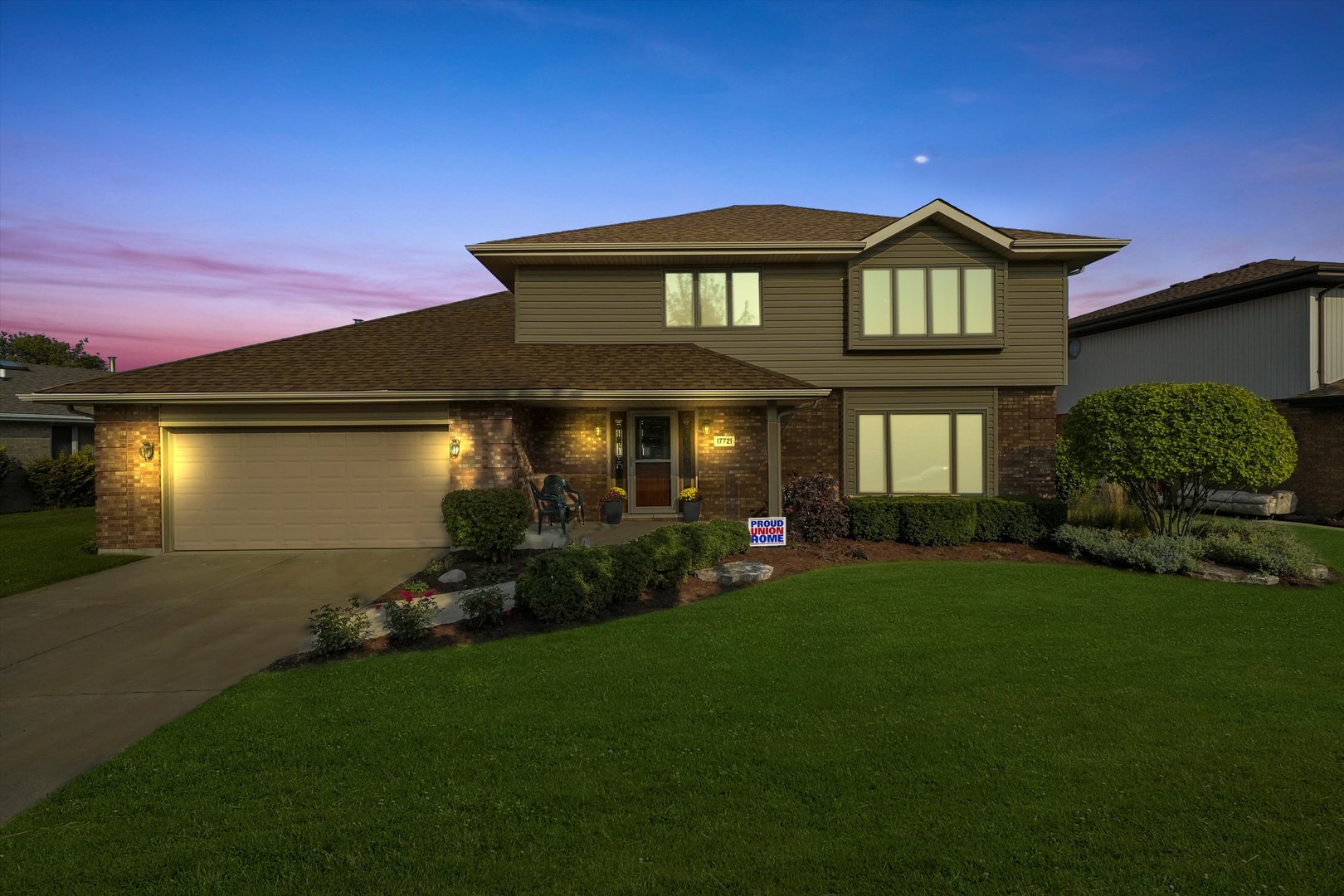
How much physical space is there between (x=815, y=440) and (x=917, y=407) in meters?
2.43

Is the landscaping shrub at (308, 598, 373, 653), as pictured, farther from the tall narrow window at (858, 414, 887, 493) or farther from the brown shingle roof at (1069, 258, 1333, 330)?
the brown shingle roof at (1069, 258, 1333, 330)

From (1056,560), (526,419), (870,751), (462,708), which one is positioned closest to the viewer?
(870,751)

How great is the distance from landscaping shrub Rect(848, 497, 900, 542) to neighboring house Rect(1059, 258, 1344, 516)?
43.4ft

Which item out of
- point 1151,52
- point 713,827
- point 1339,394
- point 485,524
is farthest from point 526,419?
point 1339,394

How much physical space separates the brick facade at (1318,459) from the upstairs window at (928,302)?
938cm

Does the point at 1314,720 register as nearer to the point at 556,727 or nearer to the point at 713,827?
the point at 713,827

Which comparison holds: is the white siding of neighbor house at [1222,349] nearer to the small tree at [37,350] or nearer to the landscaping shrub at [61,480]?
the landscaping shrub at [61,480]

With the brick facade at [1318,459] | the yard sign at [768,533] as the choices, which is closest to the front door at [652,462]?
the yard sign at [768,533]

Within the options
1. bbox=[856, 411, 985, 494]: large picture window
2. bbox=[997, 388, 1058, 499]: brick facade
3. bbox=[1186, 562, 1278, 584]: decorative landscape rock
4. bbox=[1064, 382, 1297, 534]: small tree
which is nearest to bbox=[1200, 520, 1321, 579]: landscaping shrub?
bbox=[1186, 562, 1278, 584]: decorative landscape rock

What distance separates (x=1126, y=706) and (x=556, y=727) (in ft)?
14.1

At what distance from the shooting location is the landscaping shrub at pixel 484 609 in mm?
7344

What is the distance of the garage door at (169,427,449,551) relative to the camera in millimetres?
12305

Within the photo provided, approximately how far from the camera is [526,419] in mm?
13688

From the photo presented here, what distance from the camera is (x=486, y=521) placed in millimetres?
10406
